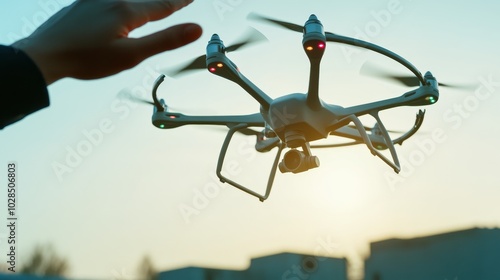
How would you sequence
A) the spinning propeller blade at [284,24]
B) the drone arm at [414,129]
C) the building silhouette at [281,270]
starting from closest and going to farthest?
1. the spinning propeller blade at [284,24]
2. the drone arm at [414,129]
3. the building silhouette at [281,270]

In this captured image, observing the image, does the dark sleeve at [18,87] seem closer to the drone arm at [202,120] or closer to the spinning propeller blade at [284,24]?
the spinning propeller blade at [284,24]

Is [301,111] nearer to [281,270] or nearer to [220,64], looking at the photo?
[220,64]

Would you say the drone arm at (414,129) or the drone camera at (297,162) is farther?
the drone arm at (414,129)

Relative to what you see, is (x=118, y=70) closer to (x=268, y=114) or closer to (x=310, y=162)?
(x=310, y=162)

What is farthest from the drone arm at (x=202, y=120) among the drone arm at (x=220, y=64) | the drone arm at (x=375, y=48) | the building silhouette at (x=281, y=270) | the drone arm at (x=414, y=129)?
the building silhouette at (x=281, y=270)

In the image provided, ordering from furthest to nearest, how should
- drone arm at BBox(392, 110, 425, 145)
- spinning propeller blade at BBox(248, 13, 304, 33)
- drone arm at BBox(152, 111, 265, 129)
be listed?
1. drone arm at BBox(392, 110, 425, 145)
2. drone arm at BBox(152, 111, 265, 129)
3. spinning propeller blade at BBox(248, 13, 304, 33)

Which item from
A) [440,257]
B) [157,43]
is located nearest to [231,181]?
[157,43]

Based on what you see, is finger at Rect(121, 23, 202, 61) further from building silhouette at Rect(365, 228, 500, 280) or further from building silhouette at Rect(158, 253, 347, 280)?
building silhouette at Rect(158, 253, 347, 280)

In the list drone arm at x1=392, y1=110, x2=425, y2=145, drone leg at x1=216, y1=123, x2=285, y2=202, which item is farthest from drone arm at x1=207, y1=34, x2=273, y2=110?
drone arm at x1=392, y1=110, x2=425, y2=145
